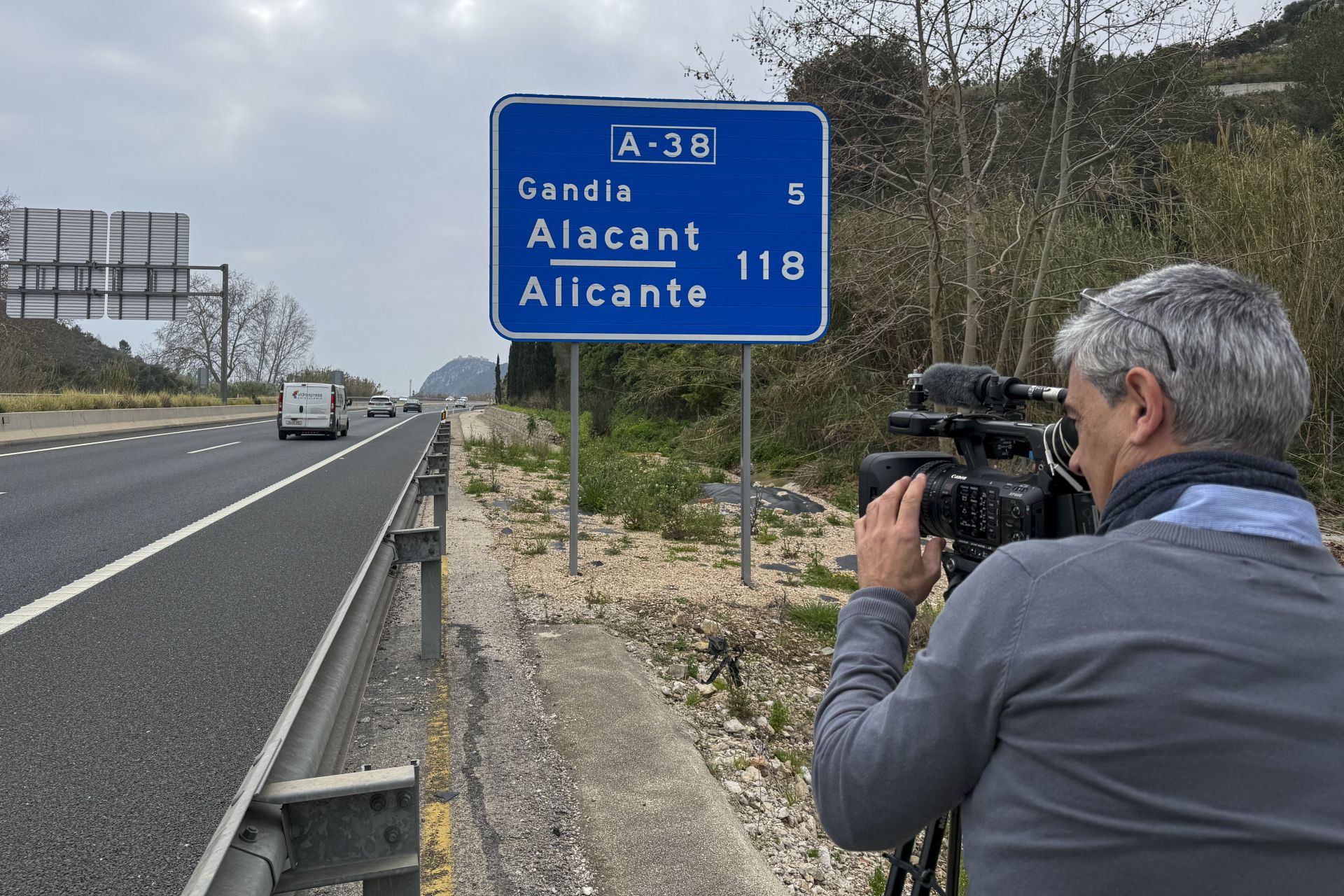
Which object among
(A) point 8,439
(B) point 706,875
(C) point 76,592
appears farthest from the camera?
(A) point 8,439

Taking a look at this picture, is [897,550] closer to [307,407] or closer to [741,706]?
[741,706]

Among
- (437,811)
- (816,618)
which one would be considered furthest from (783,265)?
(437,811)

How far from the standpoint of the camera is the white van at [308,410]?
28078 mm

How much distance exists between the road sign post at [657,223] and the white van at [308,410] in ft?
73.2

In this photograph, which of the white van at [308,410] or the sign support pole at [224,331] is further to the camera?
the sign support pole at [224,331]

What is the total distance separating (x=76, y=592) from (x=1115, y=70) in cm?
1092

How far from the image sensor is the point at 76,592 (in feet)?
21.7

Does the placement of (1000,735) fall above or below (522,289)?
below

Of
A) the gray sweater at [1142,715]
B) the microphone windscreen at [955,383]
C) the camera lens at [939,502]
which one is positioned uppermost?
the microphone windscreen at [955,383]

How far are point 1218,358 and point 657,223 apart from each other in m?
6.54

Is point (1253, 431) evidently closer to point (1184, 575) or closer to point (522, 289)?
point (1184, 575)

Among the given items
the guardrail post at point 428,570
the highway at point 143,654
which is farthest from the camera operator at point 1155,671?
the guardrail post at point 428,570

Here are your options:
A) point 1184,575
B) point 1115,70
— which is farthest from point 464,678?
point 1115,70

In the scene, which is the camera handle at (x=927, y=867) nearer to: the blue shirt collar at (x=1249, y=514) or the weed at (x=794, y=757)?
the blue shirt collar at (x=1249, y=514)
